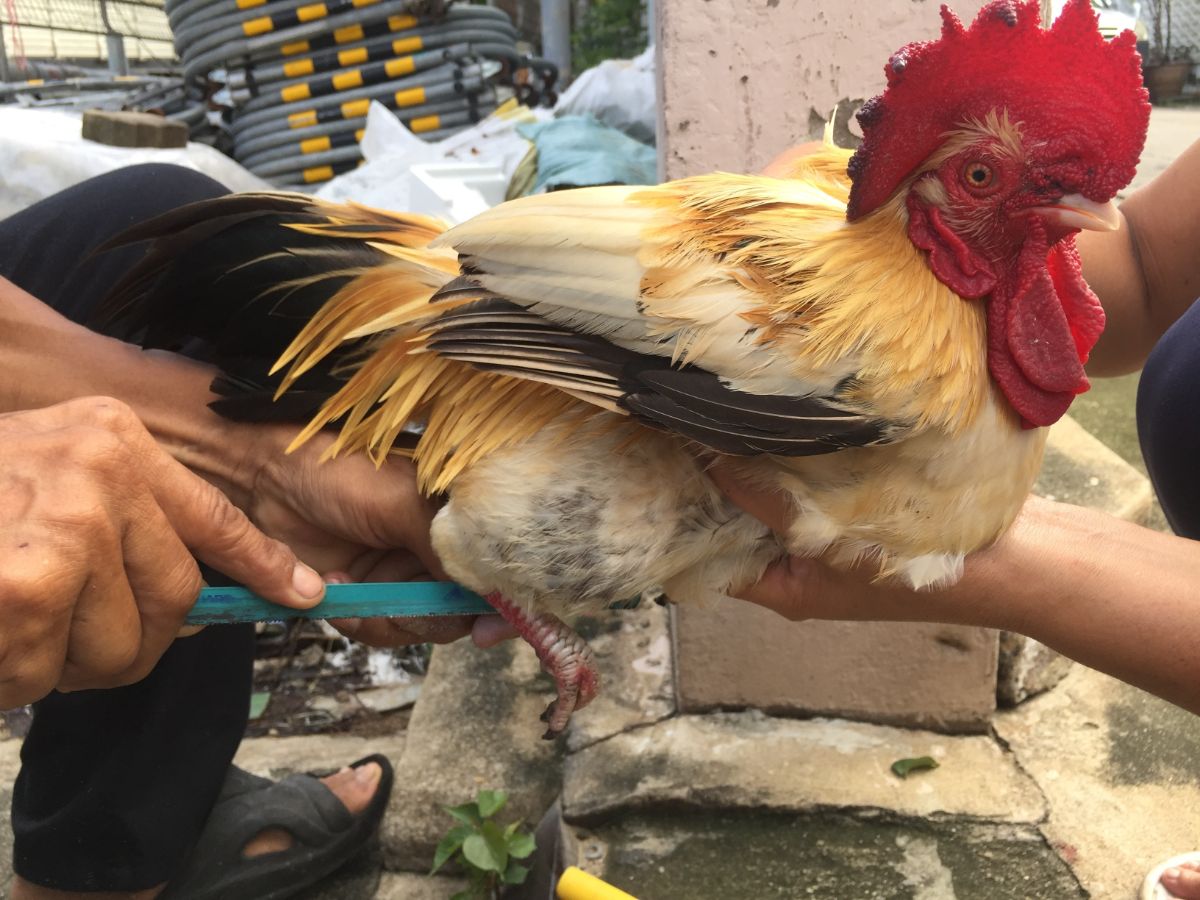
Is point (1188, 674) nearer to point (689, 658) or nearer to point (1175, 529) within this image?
point (1175, 529)

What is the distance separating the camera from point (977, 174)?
1.01 metres

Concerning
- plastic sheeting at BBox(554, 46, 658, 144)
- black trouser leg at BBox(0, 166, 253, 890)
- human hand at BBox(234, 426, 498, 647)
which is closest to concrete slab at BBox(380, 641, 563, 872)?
black trouser leg at BBox(0, 166, 253, 890)

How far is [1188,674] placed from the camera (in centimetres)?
122

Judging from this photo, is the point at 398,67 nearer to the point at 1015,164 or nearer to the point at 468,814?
the point at 468,814

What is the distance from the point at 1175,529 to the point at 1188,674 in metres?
0.74

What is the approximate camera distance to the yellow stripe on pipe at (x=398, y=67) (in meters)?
5.05

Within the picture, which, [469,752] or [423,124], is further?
[423,124]

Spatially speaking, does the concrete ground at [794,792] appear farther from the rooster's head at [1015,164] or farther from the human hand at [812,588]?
the rooster's head at [1015,164]

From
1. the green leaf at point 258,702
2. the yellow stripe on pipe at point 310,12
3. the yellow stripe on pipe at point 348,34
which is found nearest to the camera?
the green leaf at point 258,702

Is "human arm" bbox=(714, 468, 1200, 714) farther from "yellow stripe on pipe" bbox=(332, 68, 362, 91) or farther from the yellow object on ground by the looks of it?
"yellow stripe on pipe" bbox=(332, 68, 362, 91)

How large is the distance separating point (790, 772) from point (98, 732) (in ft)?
4.57

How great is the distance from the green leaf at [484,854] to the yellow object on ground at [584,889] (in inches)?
17.9

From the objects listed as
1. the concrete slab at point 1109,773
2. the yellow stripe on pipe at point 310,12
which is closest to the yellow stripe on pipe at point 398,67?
the yellow stripe on pipe at point 310,12

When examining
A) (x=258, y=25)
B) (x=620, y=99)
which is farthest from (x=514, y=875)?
(x=258, y=25)
